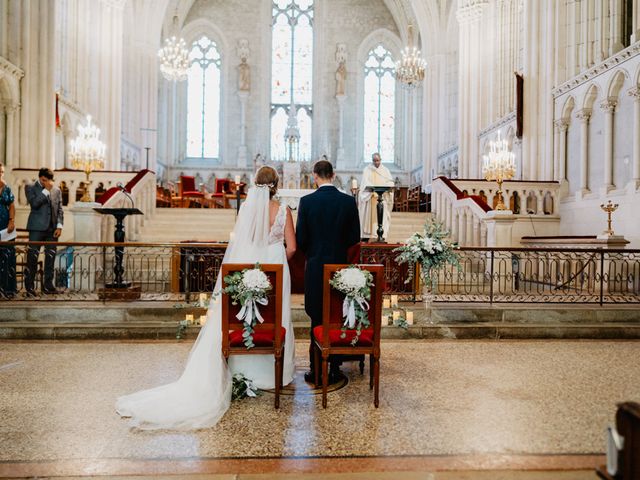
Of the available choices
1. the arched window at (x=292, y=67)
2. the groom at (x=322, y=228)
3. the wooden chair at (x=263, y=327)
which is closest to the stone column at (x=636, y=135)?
the groom at (x=322, y=228)

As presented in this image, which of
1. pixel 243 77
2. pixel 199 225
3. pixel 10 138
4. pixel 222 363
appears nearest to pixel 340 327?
pixel 222 363

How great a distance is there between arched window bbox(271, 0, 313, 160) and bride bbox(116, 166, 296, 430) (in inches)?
828

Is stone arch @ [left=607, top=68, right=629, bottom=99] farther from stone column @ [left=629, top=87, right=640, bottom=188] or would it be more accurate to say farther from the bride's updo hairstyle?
the bride's updo hairstyle

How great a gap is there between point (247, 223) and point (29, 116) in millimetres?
9726

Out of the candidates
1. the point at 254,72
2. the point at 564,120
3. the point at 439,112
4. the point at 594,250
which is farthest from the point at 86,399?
the point at 254,72

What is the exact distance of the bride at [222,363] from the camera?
3654 mm

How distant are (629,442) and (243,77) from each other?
24533 millimetres

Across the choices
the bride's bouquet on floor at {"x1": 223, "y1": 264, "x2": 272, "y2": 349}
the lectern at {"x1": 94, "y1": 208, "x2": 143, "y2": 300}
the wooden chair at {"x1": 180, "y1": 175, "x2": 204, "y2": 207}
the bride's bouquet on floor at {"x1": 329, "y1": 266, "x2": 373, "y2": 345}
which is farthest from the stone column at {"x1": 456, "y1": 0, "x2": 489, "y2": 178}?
the bride's bouquet on floor at {"x1": 223, "y1": 264, "x2": 272, "y2": 349}

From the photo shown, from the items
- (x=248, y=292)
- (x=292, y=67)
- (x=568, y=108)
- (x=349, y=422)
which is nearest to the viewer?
(x=349, y=422)

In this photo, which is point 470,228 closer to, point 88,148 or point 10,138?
point 88,148

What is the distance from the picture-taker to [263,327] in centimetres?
404

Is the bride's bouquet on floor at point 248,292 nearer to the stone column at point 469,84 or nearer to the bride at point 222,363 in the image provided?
Answer: the bride at point 222,363

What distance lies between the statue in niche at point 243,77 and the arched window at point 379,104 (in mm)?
5788

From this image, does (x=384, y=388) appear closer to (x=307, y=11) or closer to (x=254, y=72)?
(x=254, y=72)
